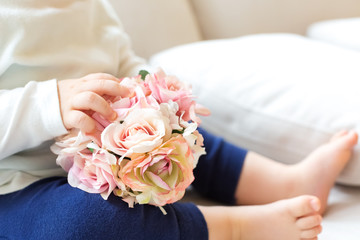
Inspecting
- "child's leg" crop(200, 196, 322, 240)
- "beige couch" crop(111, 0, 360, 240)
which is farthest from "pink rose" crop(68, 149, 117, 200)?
"beige couch" crop(111, 0, 360, 240)

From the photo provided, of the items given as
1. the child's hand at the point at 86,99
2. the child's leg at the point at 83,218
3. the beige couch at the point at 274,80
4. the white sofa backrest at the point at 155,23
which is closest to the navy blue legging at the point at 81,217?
the child's leg at the point at 83,218

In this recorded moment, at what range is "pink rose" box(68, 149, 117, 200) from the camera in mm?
493

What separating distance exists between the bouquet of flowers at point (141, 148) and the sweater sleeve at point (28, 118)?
0.03 m

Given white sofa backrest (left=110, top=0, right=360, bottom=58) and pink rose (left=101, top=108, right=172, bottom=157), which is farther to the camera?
white sofa backrest (left=110, top=0, right=360, bottom=58)

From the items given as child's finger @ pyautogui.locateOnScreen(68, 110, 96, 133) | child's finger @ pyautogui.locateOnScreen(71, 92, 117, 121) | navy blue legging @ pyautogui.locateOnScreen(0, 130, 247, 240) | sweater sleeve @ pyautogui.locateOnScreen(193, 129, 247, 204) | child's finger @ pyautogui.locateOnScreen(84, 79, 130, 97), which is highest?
child's finger @ pyautogui.locateOnScreen(84, 79, 130, 97)

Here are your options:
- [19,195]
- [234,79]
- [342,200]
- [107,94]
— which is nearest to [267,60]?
[234,79]

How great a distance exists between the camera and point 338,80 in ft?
2.48

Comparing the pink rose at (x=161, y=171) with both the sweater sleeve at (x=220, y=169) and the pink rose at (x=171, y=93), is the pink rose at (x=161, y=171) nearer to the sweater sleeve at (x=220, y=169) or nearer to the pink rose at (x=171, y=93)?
the pink rose at (x=171, y=93)

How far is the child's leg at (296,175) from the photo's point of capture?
0.73 m

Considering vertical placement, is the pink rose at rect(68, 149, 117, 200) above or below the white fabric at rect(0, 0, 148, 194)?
below

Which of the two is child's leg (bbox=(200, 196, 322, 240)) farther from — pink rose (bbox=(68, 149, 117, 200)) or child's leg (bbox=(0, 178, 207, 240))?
pink rose (bbox=(68, 149, 117, 200))

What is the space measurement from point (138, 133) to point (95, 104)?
7 centimetres

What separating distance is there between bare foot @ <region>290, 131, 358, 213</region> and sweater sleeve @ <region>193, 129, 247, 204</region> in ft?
0.33

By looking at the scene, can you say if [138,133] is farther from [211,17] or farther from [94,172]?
[211,17]
